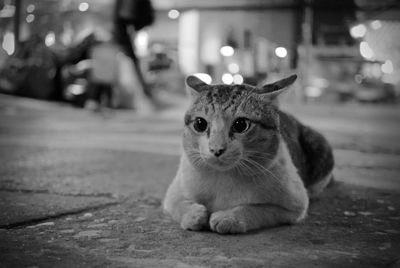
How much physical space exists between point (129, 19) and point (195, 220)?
305 inches

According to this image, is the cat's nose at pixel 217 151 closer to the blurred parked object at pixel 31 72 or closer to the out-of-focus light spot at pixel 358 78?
the blurred parked object at pixel 31 72

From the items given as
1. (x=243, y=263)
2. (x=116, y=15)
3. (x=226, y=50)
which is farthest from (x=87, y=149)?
(x=226, y=50)

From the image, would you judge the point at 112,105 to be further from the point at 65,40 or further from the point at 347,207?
the point at 347,207

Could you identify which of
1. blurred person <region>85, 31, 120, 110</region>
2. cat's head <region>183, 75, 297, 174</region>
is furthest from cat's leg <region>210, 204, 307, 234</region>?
blurred person <region>85, 31, 120, 110</region>

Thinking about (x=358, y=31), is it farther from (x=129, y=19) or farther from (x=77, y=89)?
(x=129, y=19)

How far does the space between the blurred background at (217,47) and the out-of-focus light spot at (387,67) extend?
0.05 metres

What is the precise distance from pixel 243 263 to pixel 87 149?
153 inches

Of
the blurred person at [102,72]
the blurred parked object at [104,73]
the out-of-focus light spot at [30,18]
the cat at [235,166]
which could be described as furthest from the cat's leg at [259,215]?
the out-of-focus light spot at [30,18]

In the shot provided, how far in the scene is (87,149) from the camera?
18.2 ft

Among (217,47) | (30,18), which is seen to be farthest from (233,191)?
(217,47)

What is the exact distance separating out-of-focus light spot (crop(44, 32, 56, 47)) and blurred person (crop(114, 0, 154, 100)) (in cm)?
321

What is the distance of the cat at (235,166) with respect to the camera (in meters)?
2.41

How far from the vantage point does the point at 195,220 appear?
2.44 meters

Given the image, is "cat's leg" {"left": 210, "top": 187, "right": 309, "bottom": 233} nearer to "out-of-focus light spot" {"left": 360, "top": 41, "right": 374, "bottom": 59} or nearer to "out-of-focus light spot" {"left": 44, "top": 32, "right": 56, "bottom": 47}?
"out-of-focus light spot" {"left": 44, "top": 32, "right": 56, "bottom": 47}
